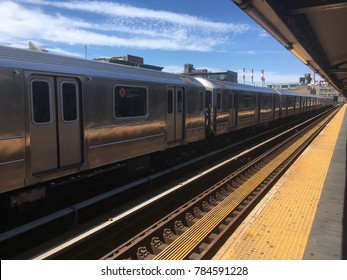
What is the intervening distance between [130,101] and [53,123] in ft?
7.81

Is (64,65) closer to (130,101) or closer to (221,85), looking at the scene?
(130,101)

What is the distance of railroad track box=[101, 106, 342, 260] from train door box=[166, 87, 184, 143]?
2258mm

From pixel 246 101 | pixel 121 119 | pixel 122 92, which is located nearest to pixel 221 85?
pixel 246 101

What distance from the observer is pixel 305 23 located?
42.1 feet

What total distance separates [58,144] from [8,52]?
1.74 metres

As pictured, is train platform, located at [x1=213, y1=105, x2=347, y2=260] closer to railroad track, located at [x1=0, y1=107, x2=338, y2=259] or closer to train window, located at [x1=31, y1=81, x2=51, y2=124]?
railroad track, located at [x1=0, y1=107, x2=338, y2=259]

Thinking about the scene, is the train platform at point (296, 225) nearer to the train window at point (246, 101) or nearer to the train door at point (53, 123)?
the train door at point (53, 123)

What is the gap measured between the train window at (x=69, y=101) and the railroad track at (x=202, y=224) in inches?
99.8

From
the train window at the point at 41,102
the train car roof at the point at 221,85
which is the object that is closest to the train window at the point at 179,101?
the train car roof at the point at 221,85

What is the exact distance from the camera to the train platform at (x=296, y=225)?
4470 millimetres

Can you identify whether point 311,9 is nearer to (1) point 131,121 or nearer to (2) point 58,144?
(1) point 131,121
